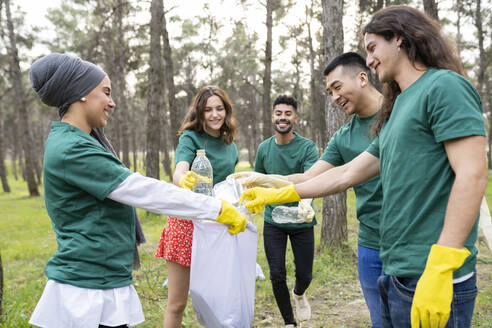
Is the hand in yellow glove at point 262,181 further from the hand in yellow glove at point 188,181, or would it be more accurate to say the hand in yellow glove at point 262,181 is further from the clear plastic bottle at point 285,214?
the clear plastic bottle at point 285,214

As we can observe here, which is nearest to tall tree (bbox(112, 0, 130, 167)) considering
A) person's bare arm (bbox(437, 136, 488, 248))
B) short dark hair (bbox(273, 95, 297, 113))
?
short dark hair (bbox(273, 95, 297, 113))

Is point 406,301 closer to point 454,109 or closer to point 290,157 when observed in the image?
point 454,109

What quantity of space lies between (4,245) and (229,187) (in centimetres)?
735

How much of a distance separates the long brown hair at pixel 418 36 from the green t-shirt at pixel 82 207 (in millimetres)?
1337

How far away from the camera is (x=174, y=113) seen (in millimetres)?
12266

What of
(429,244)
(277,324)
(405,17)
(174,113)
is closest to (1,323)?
(277,324)

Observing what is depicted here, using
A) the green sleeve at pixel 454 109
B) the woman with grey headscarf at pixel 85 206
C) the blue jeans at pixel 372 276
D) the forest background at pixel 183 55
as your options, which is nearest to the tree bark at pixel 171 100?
the forest background at pixel 183 55

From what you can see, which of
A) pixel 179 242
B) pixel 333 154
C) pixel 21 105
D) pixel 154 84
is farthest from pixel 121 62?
pixel 333 154

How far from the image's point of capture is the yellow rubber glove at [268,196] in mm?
2365

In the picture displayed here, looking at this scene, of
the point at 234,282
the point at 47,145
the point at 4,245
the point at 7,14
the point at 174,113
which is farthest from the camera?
the point at 7,14

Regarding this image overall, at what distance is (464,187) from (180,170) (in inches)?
88.4

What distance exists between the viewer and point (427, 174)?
4.65 ft

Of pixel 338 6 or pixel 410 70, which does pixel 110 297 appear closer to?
pixel 410 70

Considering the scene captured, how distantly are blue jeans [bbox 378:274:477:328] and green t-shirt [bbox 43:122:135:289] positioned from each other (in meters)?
1.27
